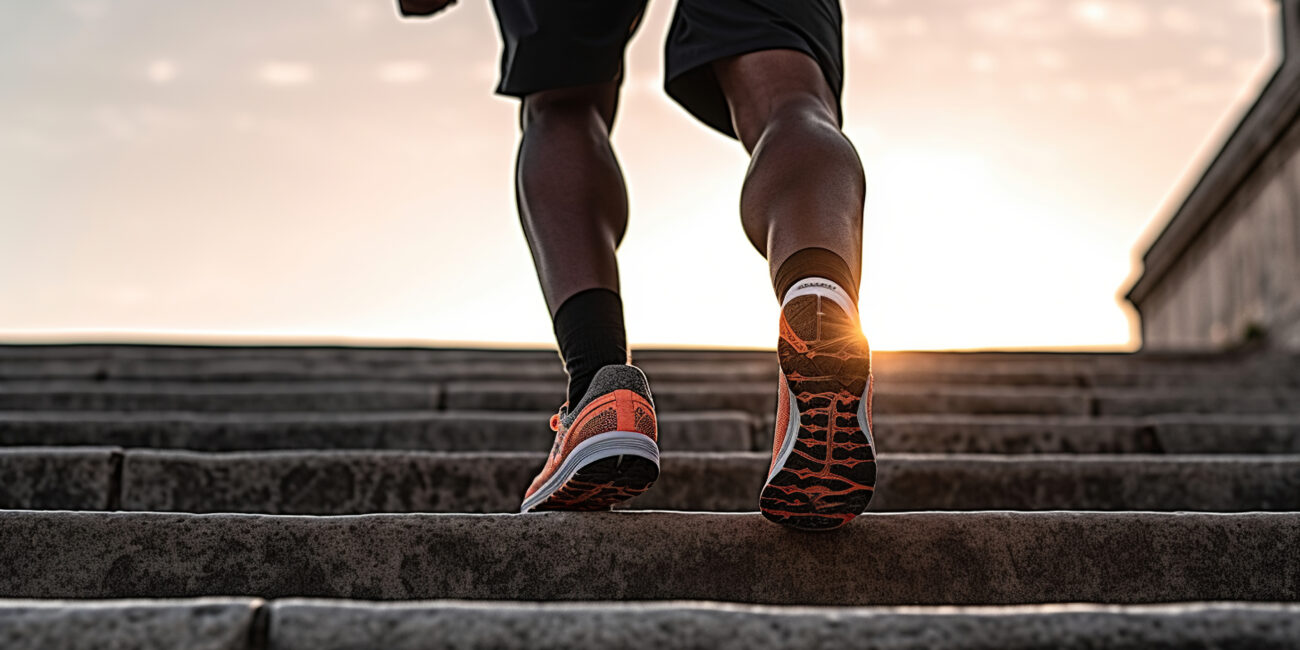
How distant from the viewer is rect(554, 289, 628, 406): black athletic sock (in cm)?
151

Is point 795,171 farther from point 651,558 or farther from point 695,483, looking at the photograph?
point 695,483

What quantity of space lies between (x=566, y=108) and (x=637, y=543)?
659mm

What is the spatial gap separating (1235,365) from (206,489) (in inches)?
178

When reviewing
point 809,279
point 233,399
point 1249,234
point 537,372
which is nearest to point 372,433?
point 233,399

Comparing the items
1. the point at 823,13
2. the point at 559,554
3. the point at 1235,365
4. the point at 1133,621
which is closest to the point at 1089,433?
the point at 823,13

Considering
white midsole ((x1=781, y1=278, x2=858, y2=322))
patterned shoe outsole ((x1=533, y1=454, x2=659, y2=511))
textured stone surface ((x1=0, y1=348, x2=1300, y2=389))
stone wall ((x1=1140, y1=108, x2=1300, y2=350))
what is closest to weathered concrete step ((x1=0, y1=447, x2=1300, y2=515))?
patterned shoe outsole ((x1=533, y1=454, x2=659, y2=511))

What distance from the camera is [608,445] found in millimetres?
1390

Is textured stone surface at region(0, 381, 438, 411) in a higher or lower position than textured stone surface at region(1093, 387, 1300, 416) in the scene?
higher

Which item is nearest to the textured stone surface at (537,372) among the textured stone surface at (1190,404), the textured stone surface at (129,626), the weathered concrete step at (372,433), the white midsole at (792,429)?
the textured stone surface at (1190,404)

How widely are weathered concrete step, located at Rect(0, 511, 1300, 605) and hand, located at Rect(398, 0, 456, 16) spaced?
0.78 m

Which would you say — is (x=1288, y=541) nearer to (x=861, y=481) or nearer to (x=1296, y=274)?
(x=861, y=481)

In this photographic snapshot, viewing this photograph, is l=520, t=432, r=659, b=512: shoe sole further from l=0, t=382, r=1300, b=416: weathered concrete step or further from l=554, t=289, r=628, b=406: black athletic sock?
l=0, t=382, r=1300, b=416: weathered concrete step

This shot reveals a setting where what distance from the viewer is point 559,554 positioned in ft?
4.54

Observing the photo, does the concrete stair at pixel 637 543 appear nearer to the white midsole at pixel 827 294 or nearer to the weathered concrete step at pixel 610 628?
the weathered concrete step at pixel 610 628
